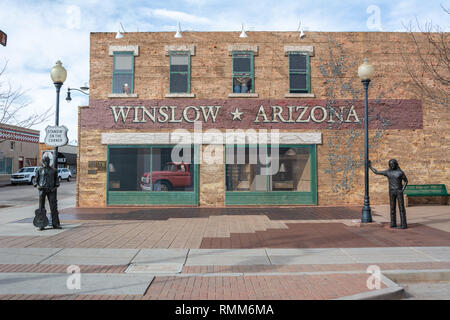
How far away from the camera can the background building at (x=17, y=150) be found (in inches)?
1572

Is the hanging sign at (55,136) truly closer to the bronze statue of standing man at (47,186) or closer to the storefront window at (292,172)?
the bronze statue of standing man at (47,186)

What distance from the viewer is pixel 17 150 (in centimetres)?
4297

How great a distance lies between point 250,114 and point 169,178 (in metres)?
4.52

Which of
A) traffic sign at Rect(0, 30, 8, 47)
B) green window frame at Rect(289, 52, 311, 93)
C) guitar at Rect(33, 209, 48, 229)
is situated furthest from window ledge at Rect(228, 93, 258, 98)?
guitar at Rect(33, 209, 48, 229)

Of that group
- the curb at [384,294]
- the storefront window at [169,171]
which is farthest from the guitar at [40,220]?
the curb at [384,294]

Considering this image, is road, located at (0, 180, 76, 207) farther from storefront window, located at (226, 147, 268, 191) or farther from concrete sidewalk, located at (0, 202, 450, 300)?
storefront window, located at (226, 147, 268, 191)

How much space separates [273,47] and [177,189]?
753 cm

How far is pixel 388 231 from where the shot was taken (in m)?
9.23

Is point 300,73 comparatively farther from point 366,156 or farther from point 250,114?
point 366,156

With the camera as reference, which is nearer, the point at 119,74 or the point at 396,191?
the point at 396,191

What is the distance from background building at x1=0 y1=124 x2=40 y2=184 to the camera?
39.9 meters

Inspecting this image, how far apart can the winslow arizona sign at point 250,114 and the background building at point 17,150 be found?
30.3m

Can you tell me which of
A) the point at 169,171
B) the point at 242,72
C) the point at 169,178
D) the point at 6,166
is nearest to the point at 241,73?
the point at 242,72
